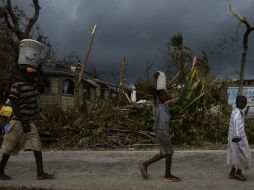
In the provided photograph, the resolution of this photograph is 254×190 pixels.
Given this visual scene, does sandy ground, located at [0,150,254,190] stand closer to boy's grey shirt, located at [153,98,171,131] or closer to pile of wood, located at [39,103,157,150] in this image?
boy's grey shirt, located at [153,98,171,131]

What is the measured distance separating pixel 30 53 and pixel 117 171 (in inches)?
93.9

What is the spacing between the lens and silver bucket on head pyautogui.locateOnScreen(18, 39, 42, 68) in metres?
7.10

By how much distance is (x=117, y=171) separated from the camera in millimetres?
7742

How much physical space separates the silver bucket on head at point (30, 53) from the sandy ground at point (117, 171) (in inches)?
69.2

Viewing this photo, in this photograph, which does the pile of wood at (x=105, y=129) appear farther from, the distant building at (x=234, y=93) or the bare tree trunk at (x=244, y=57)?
the distant building at (x=234, y=93)

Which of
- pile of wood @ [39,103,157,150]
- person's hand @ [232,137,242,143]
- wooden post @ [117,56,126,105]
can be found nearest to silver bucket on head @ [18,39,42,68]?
person's hand @ [232,137,242,143]

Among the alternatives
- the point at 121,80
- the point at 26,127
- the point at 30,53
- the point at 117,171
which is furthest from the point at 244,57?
the point at 26,127

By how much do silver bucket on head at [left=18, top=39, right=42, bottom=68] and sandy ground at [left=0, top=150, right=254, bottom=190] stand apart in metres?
1.76

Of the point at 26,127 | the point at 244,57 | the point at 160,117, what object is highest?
the point at 244,57

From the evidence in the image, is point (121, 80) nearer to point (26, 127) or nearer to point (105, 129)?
point (105, 129)

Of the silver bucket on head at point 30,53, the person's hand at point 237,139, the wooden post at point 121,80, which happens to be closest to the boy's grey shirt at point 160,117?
the person's hand at point 237,139

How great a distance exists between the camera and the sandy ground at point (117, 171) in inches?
255

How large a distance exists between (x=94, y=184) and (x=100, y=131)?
4749 mm

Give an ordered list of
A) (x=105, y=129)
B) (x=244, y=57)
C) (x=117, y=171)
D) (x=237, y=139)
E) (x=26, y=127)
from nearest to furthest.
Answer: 1. (x=26, y=127)
2. (x=237, y=139)
3. (x=117, y=171)
4. (x=105, y=129)
5. (x=244, y=57)
